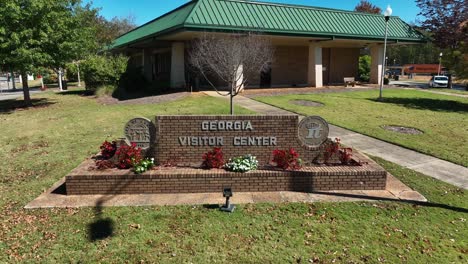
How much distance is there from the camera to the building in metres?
18.4

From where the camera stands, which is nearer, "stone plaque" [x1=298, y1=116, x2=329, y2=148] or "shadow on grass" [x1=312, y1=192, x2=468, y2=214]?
"shadow on grass" [x1=312, y1=192, x2=468, y2=214]

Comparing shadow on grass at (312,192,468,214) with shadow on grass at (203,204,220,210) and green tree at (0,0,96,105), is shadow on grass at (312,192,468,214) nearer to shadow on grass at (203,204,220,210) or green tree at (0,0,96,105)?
shadow on grass at (203,204,220,210)

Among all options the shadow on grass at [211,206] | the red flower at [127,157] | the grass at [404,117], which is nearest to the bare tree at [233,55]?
the grass at [404,117]

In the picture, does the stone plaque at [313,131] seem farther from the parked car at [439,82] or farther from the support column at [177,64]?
the parked car at [439,82]

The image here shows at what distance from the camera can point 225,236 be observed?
4688 millimetres

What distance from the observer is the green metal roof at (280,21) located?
58.7ft

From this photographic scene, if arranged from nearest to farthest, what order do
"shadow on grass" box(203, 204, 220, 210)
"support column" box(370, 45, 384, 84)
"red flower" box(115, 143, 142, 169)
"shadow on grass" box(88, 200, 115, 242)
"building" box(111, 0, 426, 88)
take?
"shadow on grass" box(88, 200, 115, 242) < "shadow on grass" box(203, 204, 220, 210) < "red flower" box(115, 143, 142, 169) < "building" box(111, 0, 426, 88) < "support column" box(370, 45, 384, 84)

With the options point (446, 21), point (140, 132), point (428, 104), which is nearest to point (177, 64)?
point (428, 104)

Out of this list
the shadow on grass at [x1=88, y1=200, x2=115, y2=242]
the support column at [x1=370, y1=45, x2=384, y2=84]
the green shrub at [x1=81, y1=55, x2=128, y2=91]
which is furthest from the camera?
the support column at [x1=370, y1=45, x2=384, y2=84]

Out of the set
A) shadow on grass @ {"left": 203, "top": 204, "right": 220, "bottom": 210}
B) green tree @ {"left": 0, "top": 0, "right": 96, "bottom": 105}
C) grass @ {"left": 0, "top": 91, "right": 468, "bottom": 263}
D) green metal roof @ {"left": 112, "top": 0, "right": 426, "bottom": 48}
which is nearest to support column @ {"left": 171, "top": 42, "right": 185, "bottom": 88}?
green metal roof @ {"left": 112, "top": 0, "right": 426, "bottom": 48}

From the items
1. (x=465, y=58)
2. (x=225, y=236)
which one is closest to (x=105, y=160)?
(x=225, y=236)

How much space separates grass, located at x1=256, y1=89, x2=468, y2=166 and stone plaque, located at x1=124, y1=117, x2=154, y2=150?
7.13 m

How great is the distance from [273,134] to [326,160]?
121 centimetres

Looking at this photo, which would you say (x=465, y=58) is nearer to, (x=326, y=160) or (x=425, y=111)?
(x=425, y=111)
